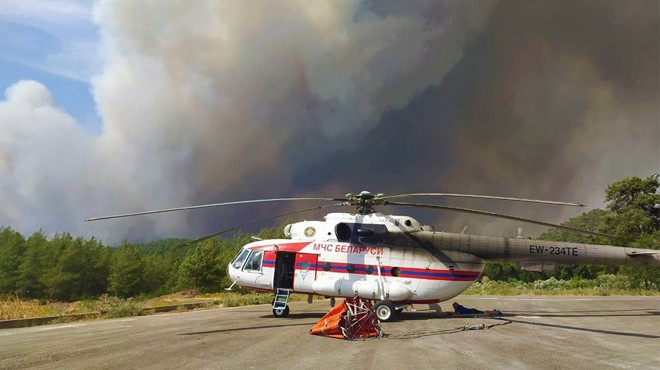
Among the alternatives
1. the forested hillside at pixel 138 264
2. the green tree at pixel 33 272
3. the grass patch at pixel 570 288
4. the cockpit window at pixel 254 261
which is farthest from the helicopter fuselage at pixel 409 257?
the green tree at pixel 33 272

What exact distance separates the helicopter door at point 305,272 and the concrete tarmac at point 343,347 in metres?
2.21

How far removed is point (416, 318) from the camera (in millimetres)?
17469

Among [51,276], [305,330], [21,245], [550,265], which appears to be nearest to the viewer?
[305,330]

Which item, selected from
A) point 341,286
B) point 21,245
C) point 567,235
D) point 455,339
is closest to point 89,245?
point 21,245

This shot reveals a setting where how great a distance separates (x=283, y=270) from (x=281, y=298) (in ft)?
4.04

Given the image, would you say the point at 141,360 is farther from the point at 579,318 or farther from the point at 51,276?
the point at 51,276

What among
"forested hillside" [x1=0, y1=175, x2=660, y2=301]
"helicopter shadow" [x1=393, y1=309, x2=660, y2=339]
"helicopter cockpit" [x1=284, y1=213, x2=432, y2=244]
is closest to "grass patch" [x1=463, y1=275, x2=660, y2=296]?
"forested hillside" [x1=0, y1=175, x2=660, y2=301]

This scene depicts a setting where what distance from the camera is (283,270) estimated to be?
18.8 m

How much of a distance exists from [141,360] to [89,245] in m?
105

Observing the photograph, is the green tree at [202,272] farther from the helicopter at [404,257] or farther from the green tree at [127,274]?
the helicopter at [404,257]

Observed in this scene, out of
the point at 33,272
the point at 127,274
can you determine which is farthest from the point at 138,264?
the point at 33,272

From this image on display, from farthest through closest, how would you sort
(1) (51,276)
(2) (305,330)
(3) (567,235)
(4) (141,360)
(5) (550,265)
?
(3) (567,235)
(1) (51,276)
(5) (550,265)
(2) (305,330)
(4) (141,360)

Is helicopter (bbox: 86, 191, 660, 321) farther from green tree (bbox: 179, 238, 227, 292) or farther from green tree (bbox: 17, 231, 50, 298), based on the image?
green tree (bbox: 17, 231, 50, 298)

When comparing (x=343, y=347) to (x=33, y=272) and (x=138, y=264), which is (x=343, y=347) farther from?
(x=33, y=272)
